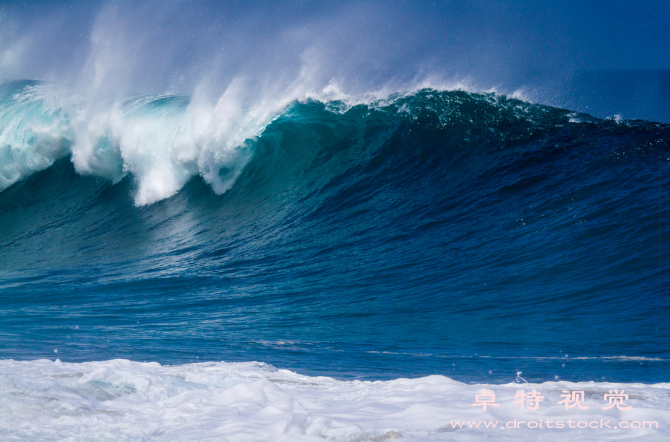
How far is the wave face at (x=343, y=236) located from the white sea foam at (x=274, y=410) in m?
0.77

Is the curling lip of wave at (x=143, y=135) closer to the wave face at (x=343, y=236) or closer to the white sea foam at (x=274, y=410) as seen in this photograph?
the wave face at (x=343, y=236)

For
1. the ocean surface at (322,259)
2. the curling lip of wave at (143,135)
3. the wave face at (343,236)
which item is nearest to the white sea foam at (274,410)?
the ocean surface at (322,259)

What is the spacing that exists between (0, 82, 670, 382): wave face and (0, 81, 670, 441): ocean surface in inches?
1.5

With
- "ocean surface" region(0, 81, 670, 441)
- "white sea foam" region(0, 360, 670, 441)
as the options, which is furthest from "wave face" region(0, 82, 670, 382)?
"white sea foam" region(0, 360, 670, 441)

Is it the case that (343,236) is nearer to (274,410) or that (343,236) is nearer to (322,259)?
(322,259)

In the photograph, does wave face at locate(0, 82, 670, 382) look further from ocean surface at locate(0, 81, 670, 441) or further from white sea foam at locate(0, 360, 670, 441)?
white sea foam at locate(0, 360, 670, 441)

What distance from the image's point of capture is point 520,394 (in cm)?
276

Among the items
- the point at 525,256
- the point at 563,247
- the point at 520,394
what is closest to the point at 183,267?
the point at 525,256

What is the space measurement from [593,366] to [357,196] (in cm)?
609

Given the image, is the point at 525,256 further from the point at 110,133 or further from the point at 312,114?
the point at 110,133

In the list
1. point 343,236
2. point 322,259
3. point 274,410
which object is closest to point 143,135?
point 343,236

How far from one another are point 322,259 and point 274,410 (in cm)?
484

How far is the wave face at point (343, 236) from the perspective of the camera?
4.48 metres

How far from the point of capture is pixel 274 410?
8.06 ft
